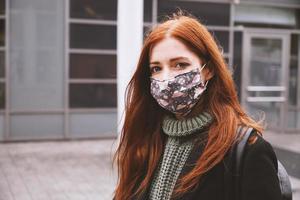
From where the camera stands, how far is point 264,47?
13203 mm

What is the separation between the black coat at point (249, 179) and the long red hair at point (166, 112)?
33 millimetres

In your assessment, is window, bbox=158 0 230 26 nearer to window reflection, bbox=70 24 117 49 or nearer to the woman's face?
window reflection, bbox=70 24 117 49

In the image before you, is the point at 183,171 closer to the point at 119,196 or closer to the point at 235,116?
the point at 235,116

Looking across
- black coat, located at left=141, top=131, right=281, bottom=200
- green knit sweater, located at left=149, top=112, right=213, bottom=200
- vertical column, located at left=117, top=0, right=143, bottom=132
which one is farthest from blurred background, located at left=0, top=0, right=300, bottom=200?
black coat, located at left=141, top=131, right=281, bottom=200

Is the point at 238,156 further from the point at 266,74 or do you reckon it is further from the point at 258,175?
the point at 266,74

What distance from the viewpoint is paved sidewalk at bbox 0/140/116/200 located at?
6895mm

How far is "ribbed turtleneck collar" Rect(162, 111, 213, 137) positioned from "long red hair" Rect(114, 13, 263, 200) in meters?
0.03

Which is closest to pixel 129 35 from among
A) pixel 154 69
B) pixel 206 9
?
pixel 206 9

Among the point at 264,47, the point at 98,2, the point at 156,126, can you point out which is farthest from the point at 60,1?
the point at 156,126

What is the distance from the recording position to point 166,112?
2.20 metres

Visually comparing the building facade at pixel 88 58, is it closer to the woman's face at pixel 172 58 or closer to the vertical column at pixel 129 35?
the vertical column at pixel 129 35

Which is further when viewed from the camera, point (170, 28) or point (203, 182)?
point (170, 28)

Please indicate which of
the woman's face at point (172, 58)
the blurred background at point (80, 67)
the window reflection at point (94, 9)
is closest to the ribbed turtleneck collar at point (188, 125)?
the woman's face at point (172, 58)

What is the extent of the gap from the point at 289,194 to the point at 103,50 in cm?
1026
